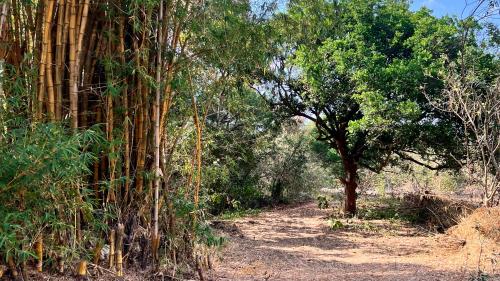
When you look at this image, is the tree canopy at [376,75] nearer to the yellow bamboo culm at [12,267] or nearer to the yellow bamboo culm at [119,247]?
the yellow bamboo culm at [119,247]

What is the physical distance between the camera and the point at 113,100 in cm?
262

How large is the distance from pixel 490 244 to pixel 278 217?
583 cm

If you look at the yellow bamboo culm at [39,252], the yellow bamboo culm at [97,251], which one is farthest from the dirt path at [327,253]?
the yellow bamboo culm at [39,252]

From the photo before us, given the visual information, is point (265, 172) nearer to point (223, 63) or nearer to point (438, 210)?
point (438, 210)

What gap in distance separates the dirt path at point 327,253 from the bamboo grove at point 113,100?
3.33ft

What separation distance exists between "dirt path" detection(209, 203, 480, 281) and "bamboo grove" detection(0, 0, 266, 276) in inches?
40.0

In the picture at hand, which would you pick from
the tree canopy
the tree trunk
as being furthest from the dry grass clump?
the tree trunk

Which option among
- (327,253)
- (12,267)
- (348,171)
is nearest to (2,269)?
(12,267)

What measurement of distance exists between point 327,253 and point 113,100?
4.49 m

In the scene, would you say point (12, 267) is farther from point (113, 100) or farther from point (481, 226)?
point (481, 226)

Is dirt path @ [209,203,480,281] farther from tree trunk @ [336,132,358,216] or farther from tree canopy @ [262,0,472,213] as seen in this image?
tree canopy @ [262,0,472,213]

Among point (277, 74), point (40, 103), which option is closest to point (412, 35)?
point (277, 74)

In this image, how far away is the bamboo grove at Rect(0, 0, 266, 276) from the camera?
2.23 metres

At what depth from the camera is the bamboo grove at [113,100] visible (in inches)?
87.7
